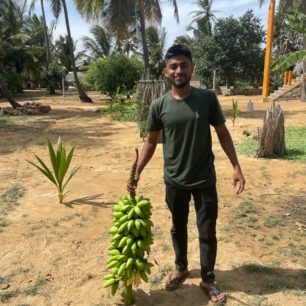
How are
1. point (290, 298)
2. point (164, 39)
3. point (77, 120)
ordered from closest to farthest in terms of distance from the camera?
point (290, 298) < point (77, 120) < point (164, 39)

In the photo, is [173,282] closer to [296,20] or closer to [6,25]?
[296,20]

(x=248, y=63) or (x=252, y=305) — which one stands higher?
(x=248, y=63)

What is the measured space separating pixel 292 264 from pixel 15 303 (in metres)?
2.33

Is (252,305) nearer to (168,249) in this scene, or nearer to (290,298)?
(290,298)

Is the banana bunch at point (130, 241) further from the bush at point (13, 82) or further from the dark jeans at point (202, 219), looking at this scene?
the bush at point (13, 82)

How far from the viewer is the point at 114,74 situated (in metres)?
18.6

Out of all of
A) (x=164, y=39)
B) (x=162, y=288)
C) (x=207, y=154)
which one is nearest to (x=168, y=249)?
(x=162, y=288)

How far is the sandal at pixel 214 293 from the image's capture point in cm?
282

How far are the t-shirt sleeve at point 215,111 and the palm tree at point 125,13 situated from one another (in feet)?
46.0

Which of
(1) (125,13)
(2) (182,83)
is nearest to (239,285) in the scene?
(2) (182,83)

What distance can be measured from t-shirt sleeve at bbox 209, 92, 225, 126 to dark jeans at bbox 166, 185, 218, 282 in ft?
1.54

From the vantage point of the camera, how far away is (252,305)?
281cm

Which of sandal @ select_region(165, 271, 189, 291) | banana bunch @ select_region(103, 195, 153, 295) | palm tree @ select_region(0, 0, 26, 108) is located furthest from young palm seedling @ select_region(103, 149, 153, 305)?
palm tree @ select_region(0, 0, 26, 108)

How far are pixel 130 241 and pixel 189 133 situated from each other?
2.76 ft
